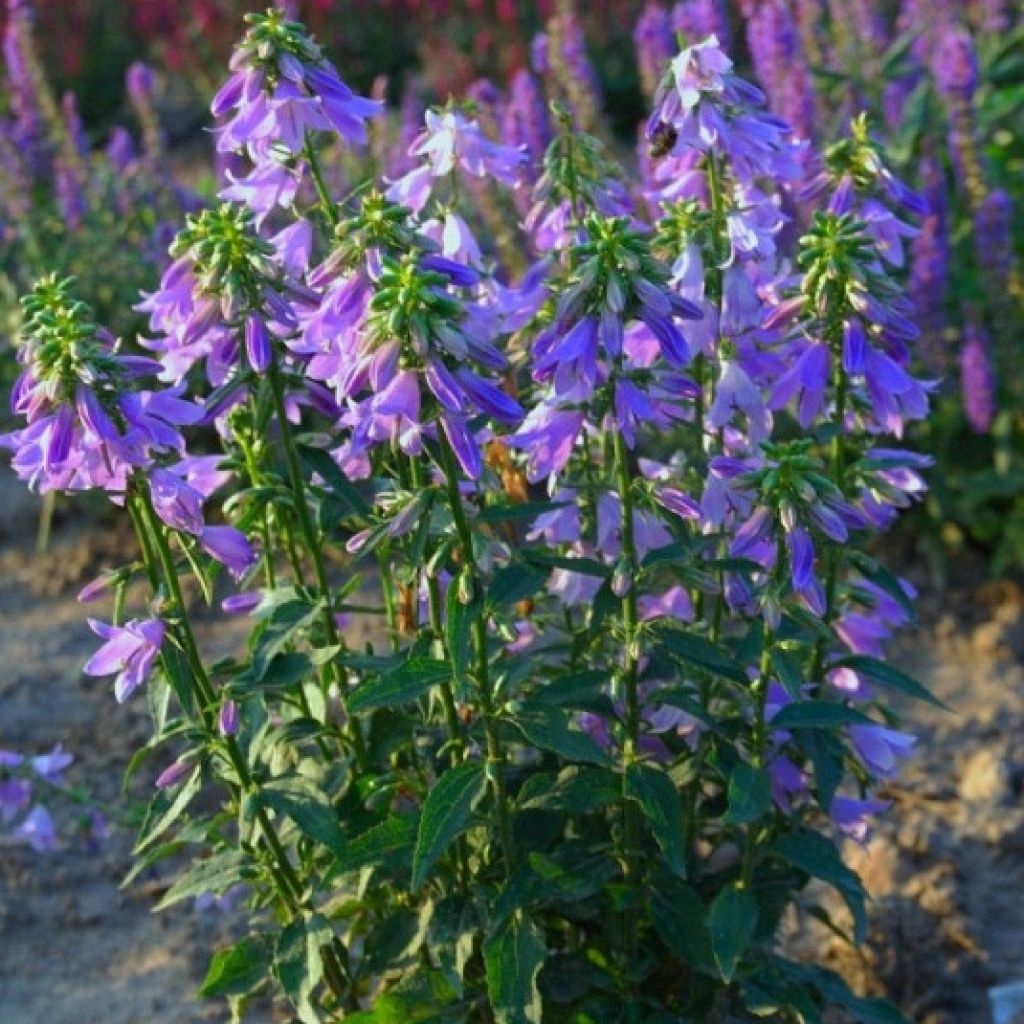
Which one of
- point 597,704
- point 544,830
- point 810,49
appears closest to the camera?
point 597,704

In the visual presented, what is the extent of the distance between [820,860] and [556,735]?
448 mm

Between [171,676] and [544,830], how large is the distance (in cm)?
60

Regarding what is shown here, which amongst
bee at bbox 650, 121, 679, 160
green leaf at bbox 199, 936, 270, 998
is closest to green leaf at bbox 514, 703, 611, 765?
green leaf at bbox 199, 936, 270, 998

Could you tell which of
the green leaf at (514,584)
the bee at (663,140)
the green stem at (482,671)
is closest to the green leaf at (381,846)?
the green stem at (482,671)

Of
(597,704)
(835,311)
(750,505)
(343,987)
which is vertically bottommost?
(343,987)

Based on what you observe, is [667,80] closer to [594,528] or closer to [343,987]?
[594,528]

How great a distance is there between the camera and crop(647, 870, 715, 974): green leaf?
233cm

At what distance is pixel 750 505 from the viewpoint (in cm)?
233

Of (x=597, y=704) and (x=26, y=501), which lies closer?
(x=597, y=704)

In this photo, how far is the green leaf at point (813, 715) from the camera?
7.14 feet

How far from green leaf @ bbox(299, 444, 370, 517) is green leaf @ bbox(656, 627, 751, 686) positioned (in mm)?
418

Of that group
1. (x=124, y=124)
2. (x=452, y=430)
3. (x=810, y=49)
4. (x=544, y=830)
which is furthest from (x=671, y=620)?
(x=124, y=124)

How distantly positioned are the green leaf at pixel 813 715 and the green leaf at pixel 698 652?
0.25ft

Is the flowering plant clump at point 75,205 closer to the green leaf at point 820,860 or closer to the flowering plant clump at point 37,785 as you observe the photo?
the flowering plant clump at point 37,785
